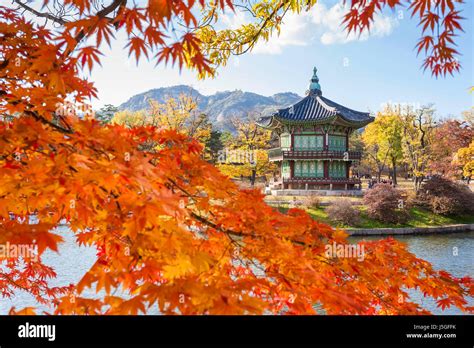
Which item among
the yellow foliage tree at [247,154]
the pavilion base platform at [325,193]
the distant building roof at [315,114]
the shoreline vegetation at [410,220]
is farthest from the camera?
the yellow foliage tree at [247,154]

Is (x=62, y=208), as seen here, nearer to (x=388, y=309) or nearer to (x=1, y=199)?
(x=1, y=199)

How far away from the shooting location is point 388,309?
3143 mm

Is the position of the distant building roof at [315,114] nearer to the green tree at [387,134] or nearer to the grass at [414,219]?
the green tree at [387,134]

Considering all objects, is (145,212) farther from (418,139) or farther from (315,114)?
(418,139)

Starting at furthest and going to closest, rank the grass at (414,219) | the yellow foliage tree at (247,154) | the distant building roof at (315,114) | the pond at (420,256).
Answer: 1. the yellow foliage tree at (247,154)
2. the distant building roof at (315,114)
3. the grass at (414,219)
4. the pond at (420,256)

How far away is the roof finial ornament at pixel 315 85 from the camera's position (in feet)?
102

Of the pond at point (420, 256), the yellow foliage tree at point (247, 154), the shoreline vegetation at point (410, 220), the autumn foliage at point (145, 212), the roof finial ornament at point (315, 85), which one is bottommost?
the pond at point (420, 256)

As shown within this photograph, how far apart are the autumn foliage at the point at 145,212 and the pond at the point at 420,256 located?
23.9 feet

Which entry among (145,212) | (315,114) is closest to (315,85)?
(315,114)

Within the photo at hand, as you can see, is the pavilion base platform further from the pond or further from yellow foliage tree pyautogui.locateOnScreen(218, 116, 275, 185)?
the pond

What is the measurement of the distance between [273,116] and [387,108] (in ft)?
49.0

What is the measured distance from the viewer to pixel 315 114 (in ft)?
90.7

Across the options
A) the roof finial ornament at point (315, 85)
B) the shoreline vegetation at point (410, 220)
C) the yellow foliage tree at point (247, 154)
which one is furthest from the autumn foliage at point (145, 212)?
the roof finial ornament at point (315, 85)

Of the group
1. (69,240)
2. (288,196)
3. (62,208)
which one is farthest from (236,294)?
(288,196)
